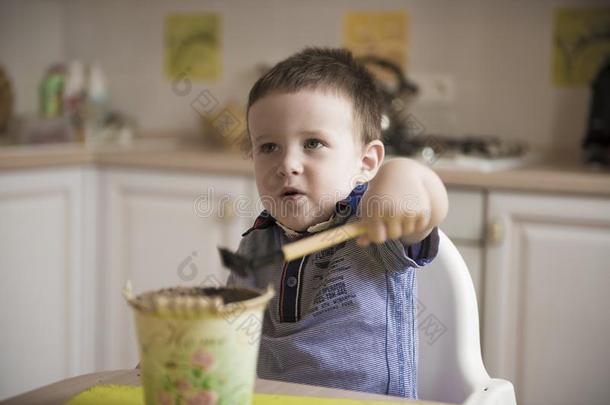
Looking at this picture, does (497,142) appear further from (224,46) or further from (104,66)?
(104,66)

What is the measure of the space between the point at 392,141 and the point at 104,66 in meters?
1.28

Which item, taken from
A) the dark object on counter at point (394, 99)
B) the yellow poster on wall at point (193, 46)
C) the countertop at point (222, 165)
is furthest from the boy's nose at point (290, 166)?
the yellow poster on wall at point (193, 46)

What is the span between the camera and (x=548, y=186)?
186cm

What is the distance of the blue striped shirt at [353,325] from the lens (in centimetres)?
101

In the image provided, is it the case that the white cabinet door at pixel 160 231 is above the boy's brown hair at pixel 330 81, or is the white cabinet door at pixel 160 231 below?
below

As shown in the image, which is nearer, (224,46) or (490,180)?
(490,180)

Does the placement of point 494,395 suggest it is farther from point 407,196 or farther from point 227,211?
point 227,211

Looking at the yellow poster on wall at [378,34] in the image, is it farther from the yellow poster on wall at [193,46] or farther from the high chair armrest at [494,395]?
the high chair armrest at [494,395]

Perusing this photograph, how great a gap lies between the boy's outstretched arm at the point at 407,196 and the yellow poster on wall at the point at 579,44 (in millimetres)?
1586

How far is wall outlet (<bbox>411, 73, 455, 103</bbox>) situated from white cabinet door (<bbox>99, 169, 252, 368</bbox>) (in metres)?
0.66

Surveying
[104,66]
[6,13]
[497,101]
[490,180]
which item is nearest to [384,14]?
[497,101]

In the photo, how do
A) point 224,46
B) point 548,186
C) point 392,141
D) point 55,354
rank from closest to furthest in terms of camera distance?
point 548,186 < point 392,141 < point 55,354 < point 224,46

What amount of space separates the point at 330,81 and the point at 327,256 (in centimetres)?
23

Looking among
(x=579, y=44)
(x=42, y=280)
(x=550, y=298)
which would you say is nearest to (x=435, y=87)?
(x=579, y=44)
